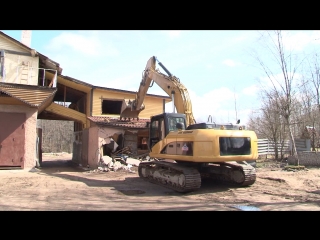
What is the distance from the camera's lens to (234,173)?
10.1 metres

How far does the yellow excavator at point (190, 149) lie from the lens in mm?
8641

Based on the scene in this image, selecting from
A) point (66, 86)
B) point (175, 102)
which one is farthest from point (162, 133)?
point (66, 86)

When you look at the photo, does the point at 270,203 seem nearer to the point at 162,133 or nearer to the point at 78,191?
the point at 162,133

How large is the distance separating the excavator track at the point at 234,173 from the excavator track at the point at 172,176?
1649 millimetres

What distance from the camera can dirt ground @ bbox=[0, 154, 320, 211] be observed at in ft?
23.3

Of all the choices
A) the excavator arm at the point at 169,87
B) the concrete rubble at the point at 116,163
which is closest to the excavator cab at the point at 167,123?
the excavator arm at the point at 169,87

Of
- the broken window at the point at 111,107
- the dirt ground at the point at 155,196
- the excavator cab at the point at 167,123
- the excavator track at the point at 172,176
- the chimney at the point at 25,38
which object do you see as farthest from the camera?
the broken window at the point at 111,107

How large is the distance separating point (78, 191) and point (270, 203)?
6.20 m

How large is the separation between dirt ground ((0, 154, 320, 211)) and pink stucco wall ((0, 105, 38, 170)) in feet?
9.32

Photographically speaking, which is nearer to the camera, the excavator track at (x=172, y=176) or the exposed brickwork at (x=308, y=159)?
the excavator track at (x=172, y=176)

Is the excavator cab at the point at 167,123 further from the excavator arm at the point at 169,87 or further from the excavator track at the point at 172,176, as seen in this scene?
the excavator track at the point at 172,176

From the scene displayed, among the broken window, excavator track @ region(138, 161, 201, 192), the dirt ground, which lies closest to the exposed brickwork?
the dirt ground

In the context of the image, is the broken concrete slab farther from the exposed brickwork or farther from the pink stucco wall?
the exposed brickwork
